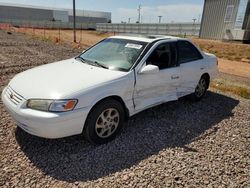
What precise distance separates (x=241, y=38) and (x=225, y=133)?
21.1 metres

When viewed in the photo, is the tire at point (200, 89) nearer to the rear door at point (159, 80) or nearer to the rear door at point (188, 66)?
the rear door at point (188, 66)

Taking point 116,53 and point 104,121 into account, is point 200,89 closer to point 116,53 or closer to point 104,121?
point 116,53

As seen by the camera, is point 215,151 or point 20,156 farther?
point 215,151

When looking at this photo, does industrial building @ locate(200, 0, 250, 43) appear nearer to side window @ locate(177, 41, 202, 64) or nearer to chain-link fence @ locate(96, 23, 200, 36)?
chain-link fence @ locate(96, 23, 200, 36)

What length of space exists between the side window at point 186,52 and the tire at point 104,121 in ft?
6.02

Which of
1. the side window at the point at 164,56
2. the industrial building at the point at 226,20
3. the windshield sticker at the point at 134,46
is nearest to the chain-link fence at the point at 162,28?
the industrial building at the point at 226,20

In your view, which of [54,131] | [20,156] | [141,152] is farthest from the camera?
[141,152]

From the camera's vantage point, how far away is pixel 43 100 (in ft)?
9.51

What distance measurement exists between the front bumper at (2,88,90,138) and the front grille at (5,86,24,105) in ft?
0.19

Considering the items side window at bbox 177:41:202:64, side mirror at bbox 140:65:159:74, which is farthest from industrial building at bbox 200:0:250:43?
side mirror at bbox 140:65:159:74

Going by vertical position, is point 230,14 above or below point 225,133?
above

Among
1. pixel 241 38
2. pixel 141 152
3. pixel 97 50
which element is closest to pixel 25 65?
pixel 97 50

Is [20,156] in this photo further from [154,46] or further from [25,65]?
[25,65]

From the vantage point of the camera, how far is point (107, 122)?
3410mm
